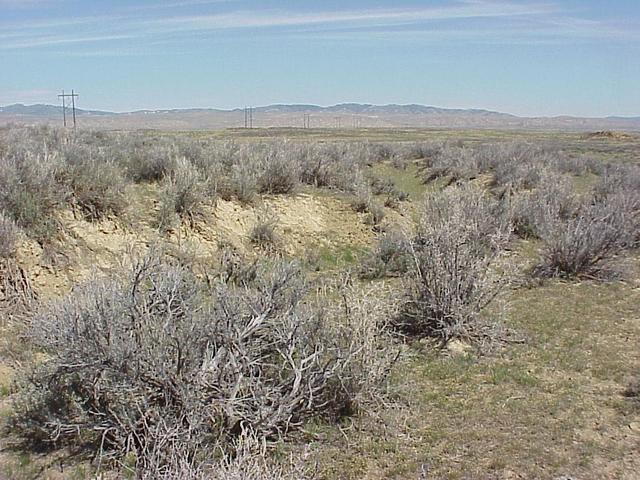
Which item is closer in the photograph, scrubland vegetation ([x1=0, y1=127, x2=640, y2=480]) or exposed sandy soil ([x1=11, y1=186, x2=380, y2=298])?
scrubland vegetation ([x1=0, y1=127, x2=640, y2=480])

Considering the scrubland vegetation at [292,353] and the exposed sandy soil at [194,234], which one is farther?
the exposed sandy soil at [194,234]

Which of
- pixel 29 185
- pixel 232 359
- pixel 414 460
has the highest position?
pixel 29 185

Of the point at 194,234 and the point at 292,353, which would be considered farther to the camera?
the point at 194,234

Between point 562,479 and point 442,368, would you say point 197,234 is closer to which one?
point 442,368

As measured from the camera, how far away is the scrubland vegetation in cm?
642

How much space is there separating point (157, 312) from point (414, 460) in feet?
9.74

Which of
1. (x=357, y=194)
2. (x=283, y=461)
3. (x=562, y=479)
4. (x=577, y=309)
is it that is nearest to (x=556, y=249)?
(x=577, y=309)

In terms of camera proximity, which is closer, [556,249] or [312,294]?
[312,294]

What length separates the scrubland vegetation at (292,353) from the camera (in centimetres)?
642

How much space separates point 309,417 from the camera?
737 centimetres

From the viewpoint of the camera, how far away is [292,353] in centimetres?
718

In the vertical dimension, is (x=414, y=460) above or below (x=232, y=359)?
below

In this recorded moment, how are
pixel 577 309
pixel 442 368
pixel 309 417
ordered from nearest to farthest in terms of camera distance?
pixel 309 417
pixel 442 368
pixel 577 309

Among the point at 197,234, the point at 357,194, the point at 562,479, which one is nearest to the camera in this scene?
the point at 562,479
